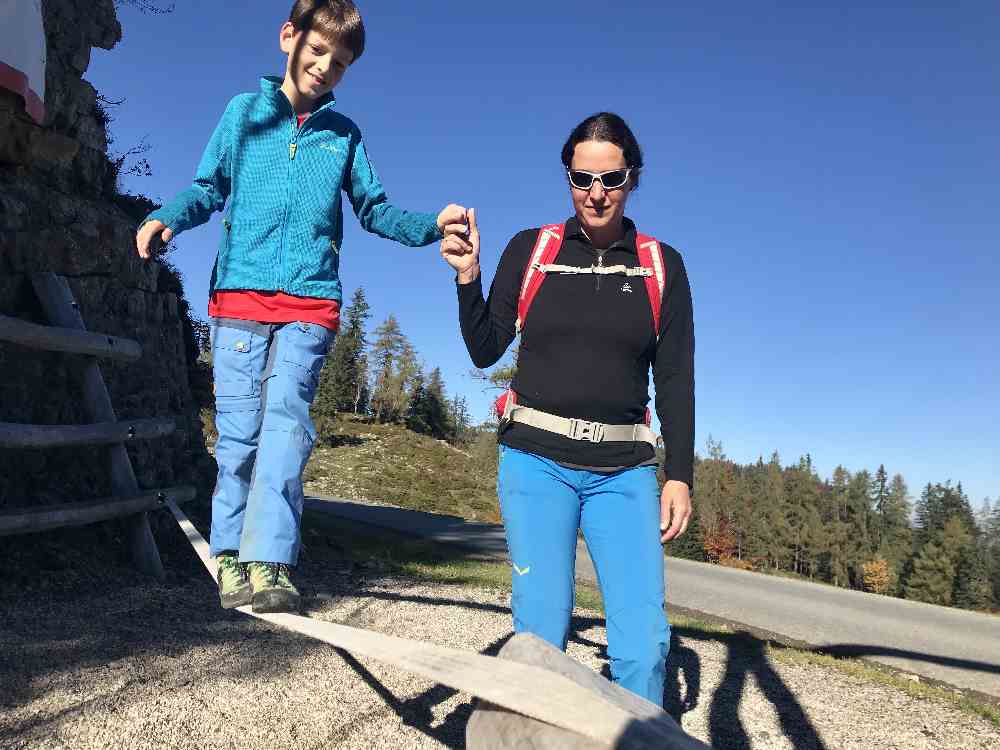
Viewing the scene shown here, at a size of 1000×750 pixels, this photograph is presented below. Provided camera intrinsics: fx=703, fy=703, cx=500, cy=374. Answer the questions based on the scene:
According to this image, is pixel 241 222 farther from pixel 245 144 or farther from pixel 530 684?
pixel 530 684

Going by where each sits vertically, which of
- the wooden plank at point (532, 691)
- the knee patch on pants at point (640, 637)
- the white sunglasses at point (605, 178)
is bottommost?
the knee patch on pants at point (640, 637)

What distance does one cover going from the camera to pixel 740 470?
519 feet

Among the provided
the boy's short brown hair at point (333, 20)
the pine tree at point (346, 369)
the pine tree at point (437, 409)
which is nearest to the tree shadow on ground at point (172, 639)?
the boy's short brown hair at point (333, 20)

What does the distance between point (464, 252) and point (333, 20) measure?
55.2 inches

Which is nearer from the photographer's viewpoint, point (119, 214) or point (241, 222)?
point (241, 222)

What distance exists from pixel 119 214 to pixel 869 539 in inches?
5083

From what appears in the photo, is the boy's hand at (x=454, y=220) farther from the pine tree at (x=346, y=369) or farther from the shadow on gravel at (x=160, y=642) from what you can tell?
the pine tree at (x=346, y=369)

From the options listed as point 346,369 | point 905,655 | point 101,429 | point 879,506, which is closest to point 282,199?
point 101,429

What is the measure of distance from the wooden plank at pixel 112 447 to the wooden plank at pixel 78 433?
19cm

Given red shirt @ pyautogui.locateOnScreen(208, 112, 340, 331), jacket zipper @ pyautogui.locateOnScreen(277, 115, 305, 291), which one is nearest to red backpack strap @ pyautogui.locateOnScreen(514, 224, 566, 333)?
red shirt @ pyautogui.locateOnScreen(208, 112, 340, 331)

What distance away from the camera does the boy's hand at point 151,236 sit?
316 centimetres

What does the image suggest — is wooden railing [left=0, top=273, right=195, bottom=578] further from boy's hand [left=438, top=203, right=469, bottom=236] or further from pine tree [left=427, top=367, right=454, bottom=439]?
pine tree [left=427, top=367, right=454, bottom=439]

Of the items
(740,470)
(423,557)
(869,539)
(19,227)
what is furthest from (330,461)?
(740,470)

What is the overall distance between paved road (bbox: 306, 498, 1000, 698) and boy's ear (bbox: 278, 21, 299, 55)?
676 cm
